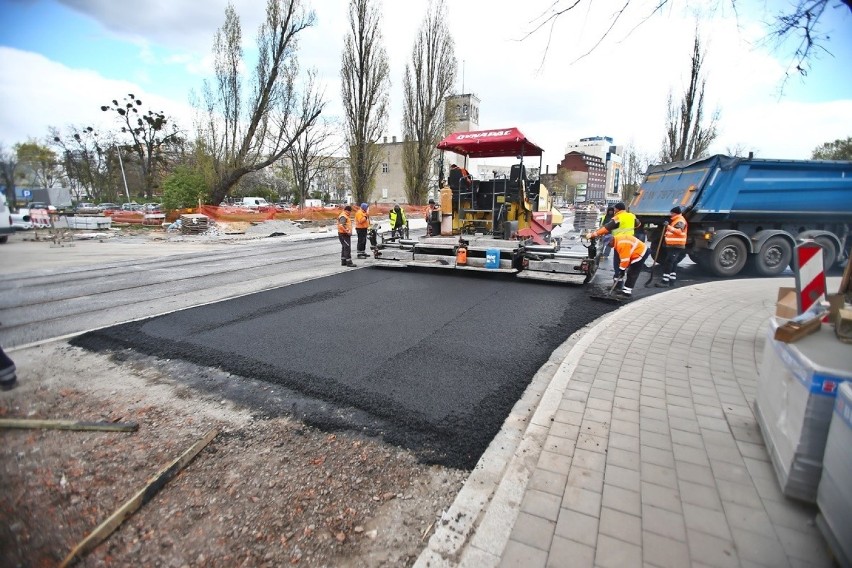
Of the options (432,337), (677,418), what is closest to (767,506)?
(677,418)

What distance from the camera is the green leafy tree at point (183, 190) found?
22922 mm

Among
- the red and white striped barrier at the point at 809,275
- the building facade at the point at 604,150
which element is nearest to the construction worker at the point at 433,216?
the red and white striped barrier at the point at 809,275

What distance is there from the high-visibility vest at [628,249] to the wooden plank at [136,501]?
6.83 meters

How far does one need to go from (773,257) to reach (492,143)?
24.8ft

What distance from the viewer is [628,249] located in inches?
276

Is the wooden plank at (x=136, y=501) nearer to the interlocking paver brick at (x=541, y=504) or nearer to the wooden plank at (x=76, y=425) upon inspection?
A: the wooden plank at (x=76, y=425)

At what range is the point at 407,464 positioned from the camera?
2566mm

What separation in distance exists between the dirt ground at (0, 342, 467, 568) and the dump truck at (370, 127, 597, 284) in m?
6.18

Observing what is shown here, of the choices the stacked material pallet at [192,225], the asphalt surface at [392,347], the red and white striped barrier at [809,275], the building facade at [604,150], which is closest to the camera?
the red and white striped barrier at [809,275]

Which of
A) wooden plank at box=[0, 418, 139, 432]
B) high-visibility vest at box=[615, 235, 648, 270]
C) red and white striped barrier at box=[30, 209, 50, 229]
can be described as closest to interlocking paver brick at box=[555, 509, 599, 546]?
wooden plank at box=[0, 418, 139, 432]

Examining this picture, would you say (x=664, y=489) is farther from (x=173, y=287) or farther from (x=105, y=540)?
(x=173, y=287)

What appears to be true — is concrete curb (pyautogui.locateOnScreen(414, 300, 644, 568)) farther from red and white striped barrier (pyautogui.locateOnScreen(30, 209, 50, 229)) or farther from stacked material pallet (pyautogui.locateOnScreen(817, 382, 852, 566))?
red and white striped barrier (pyautogui.locateOnScreen(30, 209, 50, 229))

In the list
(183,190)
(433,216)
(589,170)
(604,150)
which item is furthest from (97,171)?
(604,150)

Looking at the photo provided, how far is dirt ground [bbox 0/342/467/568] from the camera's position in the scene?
1.87 metres
